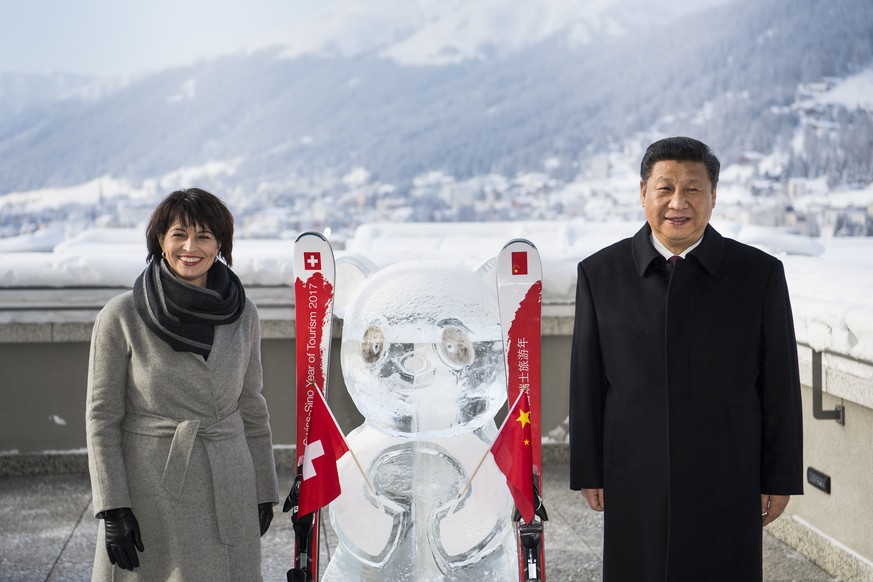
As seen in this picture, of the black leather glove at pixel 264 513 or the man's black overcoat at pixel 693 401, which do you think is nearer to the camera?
the man's black overcoat at pixel 693 401

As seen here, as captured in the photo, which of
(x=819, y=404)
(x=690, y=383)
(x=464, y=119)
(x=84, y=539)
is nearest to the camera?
(x=690, y=383)

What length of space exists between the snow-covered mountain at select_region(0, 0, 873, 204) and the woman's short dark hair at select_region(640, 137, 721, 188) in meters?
20.5

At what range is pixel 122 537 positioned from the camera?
2.06m

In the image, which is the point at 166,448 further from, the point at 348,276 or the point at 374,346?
the point at 348,276

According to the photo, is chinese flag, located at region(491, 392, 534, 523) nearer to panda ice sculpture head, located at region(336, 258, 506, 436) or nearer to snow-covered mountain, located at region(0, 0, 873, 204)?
panda ice sculpture head, located at region(336, 258, 506, 436)

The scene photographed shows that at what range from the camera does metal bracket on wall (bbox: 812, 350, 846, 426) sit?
325 cm

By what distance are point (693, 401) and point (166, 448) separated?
126 centimetres

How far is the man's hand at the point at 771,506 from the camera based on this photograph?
211 centimetres

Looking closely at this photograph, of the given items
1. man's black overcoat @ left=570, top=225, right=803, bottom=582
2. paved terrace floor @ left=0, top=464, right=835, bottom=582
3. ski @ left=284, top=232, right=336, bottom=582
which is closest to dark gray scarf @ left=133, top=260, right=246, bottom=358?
ski @ left=284, top=232, right=336, bottom=582

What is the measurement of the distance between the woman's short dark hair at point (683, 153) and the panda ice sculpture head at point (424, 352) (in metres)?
0.58

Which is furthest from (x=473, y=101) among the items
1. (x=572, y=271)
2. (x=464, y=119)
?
(x=572, y=271)

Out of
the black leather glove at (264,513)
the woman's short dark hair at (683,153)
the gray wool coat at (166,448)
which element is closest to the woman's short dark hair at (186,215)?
the gray wool coat at (166,448)

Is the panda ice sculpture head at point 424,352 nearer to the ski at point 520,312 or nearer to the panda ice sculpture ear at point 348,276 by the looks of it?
the ski at point 520,312

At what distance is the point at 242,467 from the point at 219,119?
23.7 metres
